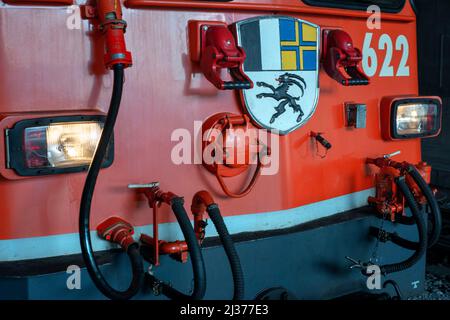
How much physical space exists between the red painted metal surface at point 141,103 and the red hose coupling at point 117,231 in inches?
0.9

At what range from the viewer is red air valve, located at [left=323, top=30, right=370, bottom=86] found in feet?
5.42

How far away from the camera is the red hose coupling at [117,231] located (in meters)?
1.40

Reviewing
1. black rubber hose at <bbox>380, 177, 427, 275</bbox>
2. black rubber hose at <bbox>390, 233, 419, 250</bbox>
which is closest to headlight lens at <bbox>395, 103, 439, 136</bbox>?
black rubber hose at <bbox>380, 177, 427, 275</bbox>

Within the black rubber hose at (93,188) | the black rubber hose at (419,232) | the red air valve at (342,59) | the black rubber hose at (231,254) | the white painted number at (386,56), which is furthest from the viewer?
the white painted number at (386,56)

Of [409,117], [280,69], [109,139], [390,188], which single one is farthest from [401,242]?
[109,139]

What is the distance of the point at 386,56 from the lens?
1922 millimetres

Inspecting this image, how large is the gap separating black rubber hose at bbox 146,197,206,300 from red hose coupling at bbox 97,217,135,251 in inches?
5.8

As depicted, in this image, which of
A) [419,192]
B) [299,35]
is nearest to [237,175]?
[299,35]

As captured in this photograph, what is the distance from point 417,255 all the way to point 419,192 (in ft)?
0.89

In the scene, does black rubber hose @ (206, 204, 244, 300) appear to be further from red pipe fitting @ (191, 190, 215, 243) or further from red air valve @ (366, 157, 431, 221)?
red air valve @ (366, 157, 431, 221)

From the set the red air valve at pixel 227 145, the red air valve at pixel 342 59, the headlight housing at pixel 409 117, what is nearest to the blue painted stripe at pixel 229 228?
the red air valve at pixel 227 145

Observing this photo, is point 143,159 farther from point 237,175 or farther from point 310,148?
point 310,148

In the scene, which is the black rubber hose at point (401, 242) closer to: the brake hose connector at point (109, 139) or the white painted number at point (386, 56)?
the white painted number at point (386, 56)

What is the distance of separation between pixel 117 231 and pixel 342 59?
0.87m
